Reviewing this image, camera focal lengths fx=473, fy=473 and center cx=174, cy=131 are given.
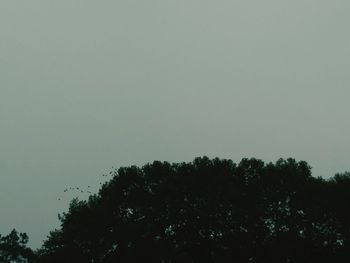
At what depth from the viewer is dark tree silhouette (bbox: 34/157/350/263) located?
5544 cm

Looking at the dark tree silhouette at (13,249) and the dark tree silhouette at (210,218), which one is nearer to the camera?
the dark tree silhouette at (210,218)

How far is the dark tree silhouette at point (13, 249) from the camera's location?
4359 inches

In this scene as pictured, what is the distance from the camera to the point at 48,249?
57594 mm

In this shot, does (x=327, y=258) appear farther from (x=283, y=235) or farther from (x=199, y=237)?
(x=199, y=237)

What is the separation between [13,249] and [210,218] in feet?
235

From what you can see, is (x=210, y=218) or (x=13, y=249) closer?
(x=210, y=218)

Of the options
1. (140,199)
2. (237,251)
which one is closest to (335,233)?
(237,251)

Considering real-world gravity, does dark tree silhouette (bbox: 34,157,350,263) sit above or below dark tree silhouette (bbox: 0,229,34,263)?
below

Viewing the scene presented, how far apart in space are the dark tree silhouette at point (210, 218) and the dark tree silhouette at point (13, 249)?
59.1 m

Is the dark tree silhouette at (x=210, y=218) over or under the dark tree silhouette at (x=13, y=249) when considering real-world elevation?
under

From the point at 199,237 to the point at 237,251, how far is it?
4777 millimetres

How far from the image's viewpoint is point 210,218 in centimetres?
5741

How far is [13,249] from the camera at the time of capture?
112 metres

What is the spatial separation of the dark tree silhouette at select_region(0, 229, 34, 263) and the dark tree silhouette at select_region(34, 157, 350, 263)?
194 feet
